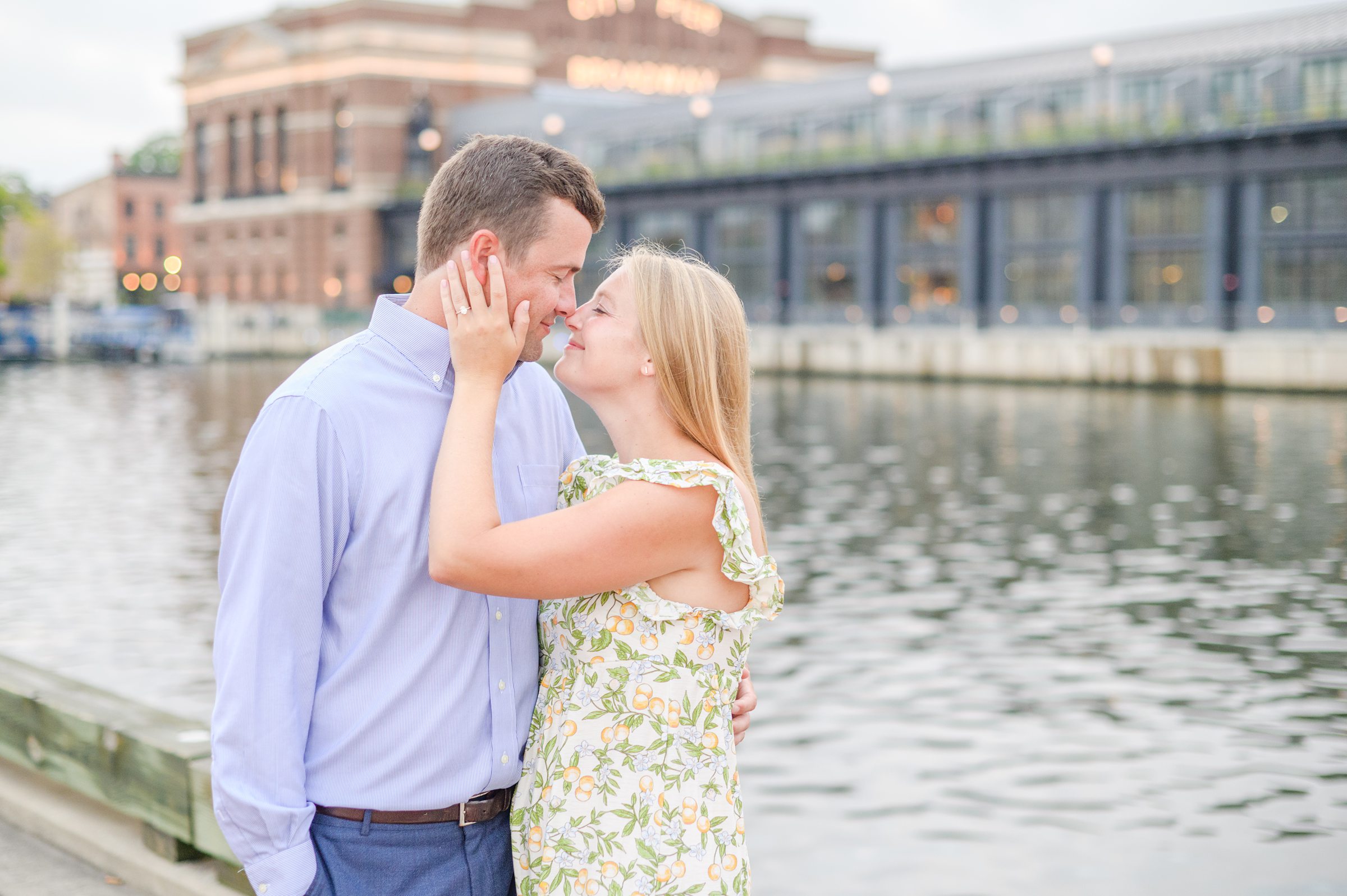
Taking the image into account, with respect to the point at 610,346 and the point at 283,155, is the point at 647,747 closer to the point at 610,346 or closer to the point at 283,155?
the point at 610,346

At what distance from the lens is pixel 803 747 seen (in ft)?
31.5

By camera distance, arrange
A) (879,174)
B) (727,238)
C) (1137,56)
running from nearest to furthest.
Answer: (1137,56) → (879,174) → (727,238)

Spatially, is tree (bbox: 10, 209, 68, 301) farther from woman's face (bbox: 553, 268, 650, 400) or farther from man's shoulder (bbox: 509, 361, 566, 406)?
woman's face (bbox: 553, 268, 650, 400)

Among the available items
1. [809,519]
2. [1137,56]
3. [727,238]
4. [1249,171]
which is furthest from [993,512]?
[727,238]

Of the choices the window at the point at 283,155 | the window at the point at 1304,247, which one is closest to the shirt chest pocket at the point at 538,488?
the window at the point at 1304,247

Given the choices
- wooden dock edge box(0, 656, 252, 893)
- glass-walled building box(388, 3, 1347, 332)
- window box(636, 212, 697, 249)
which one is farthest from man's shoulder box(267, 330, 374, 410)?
window box(636, 212, 697, 249)

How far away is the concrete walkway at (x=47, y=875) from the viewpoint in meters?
4.85

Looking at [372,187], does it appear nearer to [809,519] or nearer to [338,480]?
[809,519]

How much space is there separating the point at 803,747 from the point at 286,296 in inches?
3388

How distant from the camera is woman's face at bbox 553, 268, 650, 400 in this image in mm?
2988

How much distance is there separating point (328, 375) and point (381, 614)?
0.47 m

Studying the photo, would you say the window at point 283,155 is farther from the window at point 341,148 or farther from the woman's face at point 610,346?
the woman's face at point 610,346

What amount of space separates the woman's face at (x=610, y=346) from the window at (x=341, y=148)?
283ft

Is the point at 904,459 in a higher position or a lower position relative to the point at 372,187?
lower
